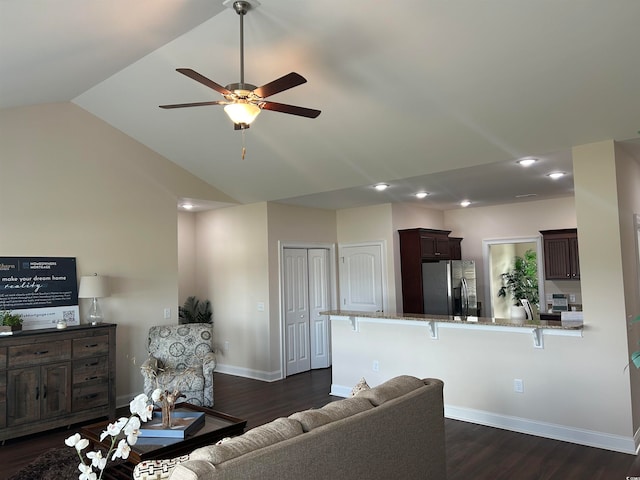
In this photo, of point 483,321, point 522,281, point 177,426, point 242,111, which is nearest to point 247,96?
point 242,111

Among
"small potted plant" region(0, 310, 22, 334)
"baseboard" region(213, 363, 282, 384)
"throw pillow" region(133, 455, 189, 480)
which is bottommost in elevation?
"baseboard" region(213, 363, 282, 384)

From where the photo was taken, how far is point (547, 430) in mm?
4250

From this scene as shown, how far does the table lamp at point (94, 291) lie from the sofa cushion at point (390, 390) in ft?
12.1

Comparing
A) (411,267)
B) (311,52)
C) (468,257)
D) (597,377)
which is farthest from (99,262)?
(468,257)

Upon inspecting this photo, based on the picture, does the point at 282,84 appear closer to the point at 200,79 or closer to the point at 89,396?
the point at 200,79

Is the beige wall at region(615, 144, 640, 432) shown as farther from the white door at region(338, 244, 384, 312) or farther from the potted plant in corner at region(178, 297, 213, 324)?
the potted plant in corner at region(178, 297, 213, 324)

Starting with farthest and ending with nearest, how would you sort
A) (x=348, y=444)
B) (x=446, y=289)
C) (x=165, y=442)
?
(x=446, y=289), (x=165, y=442), (x=348, y=444)

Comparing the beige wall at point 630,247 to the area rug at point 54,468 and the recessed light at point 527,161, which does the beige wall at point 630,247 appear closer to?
the recessed light at point 527,161

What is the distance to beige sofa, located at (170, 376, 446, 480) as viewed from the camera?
1767 mm

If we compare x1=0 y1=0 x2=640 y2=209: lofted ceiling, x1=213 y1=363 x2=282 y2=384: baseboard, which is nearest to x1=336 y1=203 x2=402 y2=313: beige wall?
x1=0 y1=0 x2=640 y2=209: lofted ceiling

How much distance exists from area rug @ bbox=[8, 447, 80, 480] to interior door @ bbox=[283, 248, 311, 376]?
3.82 metres

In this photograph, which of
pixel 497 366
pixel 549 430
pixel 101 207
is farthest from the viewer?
pixel 101 207

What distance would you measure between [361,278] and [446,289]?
1.38 m

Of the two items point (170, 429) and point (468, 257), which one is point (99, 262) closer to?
point (170, 429)
